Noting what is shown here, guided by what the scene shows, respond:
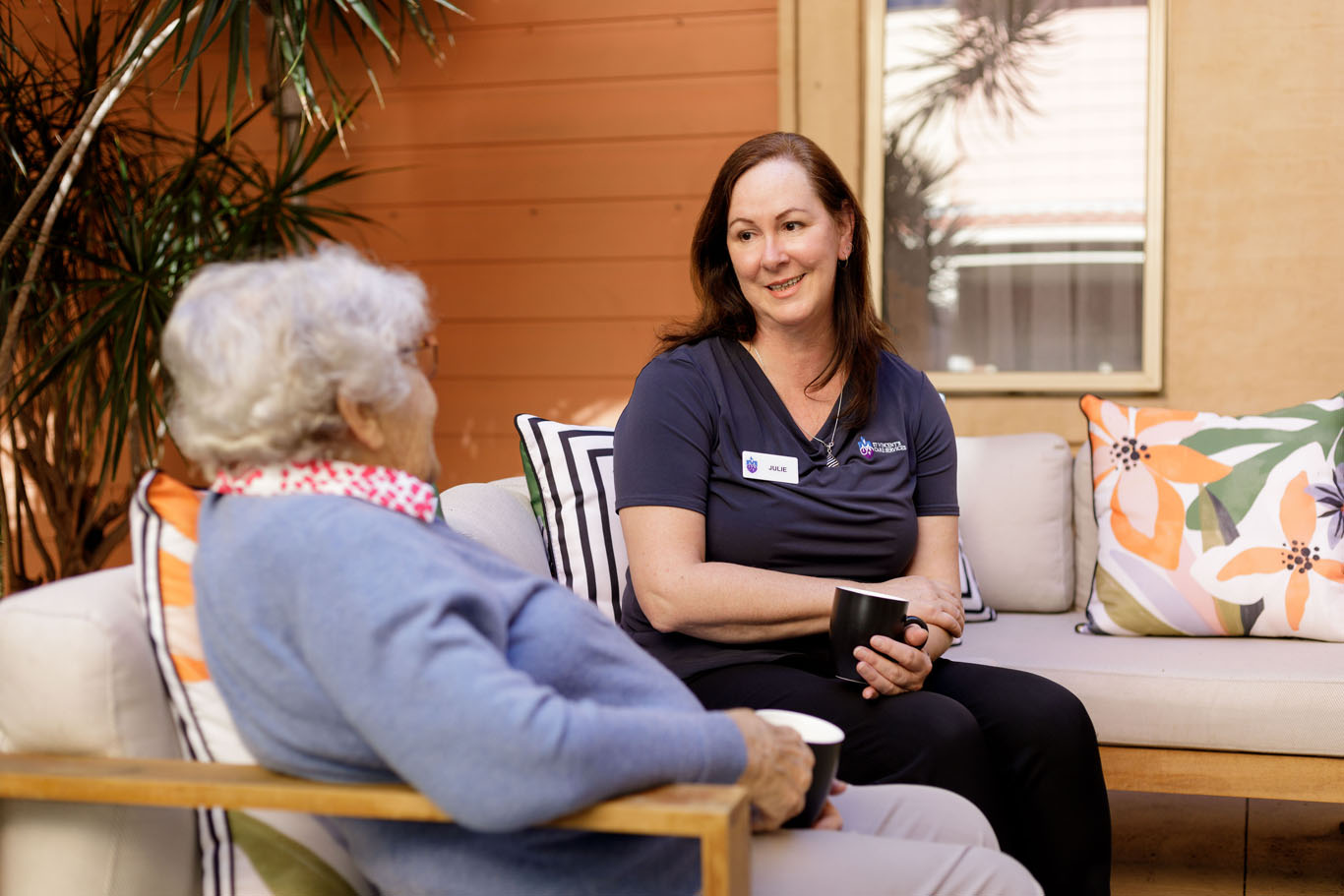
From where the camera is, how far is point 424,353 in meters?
1.22

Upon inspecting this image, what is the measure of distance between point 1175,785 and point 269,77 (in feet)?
9.75

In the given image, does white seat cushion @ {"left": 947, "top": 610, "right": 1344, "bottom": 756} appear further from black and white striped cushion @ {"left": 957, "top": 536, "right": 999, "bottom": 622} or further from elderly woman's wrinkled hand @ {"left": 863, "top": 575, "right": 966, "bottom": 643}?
elderly woman's wrinkled hand @ {"left": 863, "top": 575, "right": 966, "bottom": 643}

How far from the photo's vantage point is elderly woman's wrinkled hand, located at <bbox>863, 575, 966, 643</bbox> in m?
1.73

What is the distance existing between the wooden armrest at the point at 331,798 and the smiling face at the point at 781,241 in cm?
100

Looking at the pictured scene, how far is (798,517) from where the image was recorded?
1.78m

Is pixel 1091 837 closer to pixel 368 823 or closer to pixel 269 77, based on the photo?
pixel 368 823

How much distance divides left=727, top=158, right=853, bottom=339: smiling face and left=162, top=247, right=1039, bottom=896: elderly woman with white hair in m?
0.79

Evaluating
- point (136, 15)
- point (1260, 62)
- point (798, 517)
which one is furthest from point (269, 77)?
point (1260, 62)

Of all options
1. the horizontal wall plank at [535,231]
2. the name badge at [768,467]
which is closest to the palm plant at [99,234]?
the horizontal wall plank at [535,231]

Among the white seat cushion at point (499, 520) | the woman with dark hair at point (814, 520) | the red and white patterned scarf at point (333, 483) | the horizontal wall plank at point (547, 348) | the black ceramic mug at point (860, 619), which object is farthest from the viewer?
the horizontal wall plank at point (547, 348)

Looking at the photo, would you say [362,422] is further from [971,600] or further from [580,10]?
[580,10]

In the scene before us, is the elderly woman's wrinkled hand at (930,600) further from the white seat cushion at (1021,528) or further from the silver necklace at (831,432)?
the white seat cushion at (1021,528)

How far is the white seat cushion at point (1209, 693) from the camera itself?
6.83 feet

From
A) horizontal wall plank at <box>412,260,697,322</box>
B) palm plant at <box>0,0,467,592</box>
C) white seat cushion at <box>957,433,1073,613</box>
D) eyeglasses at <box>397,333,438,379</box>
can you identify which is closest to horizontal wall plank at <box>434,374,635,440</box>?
horizontal wall plank at <box>412,260,697,322</box>
